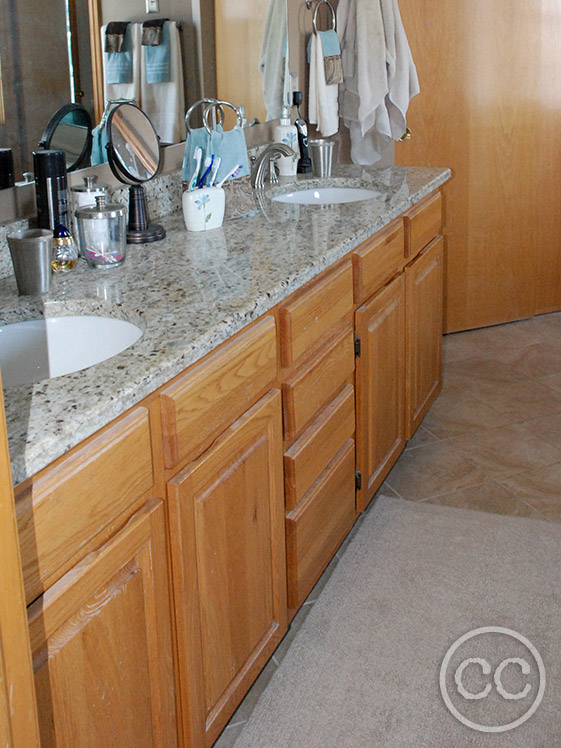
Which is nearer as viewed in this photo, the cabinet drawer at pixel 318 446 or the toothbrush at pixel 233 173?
the cabinet drawer at pixel 318 446

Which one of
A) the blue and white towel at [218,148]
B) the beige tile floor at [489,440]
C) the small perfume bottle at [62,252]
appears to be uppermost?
the blue and white towel at [218,148]

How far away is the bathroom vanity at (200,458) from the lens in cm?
107

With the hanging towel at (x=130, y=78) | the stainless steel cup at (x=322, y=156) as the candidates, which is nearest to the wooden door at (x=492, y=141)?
the stainless steel cup at (x=322, y=156)

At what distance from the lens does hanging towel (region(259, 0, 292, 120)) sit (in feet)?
9.13

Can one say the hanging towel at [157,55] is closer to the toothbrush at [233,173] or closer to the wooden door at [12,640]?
the toothbrush at [233,173]

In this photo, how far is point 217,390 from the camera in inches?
55.4

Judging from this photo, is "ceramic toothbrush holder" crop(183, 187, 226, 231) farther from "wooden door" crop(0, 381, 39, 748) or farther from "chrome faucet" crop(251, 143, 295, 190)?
"wooden door" crop(0, 381, 39, 748)

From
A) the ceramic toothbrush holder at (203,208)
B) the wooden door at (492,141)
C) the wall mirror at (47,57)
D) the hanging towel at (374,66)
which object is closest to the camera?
the wall mirror at (47,57)

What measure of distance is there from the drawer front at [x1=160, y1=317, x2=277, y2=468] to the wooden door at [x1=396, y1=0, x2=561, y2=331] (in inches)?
92.4

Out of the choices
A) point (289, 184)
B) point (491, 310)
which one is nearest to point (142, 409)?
point (289, 184)

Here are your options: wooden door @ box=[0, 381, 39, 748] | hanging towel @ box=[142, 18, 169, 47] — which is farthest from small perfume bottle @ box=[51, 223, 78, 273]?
wooden door @ box=[0, 381, 39, 748]

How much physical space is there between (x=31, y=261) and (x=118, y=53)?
65 cm

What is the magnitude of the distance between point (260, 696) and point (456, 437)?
1415 millimetres

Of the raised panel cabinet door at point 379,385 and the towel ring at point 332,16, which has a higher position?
the towel ring at point 332,16
